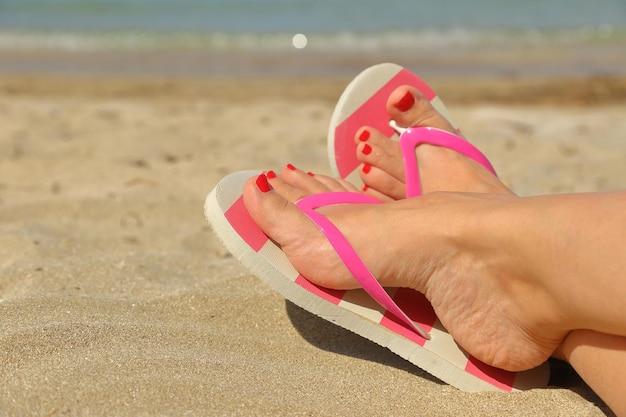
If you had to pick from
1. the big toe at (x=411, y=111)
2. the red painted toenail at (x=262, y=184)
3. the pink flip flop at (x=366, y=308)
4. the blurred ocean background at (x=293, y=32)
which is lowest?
the blurred ocean background at (x=293, y=32)

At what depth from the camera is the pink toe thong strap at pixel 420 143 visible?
1893mm

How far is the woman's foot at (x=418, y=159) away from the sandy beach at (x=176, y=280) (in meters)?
0.40

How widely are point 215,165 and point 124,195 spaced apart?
0.49m

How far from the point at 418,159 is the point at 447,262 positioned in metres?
0.55

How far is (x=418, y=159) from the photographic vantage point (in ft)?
6.35

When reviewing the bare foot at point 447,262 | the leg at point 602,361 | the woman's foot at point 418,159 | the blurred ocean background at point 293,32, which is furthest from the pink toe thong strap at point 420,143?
the blurred ocean background at point 293,32

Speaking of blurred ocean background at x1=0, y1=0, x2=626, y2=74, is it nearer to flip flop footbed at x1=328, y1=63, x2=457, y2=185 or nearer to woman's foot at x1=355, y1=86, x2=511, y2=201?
flip flop footbed at x1=328, y1=63, x2=457, y2=185

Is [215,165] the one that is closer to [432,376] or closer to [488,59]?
[432,376]

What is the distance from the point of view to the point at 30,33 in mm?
8656

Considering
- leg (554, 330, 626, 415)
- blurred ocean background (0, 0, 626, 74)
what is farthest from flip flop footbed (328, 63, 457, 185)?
blurred ocean background (0, 0, 626, 74)

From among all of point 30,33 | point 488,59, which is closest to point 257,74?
point 488,59

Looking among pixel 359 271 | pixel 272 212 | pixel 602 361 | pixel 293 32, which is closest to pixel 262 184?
pixel 272 212

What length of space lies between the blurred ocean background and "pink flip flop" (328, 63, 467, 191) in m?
4.55

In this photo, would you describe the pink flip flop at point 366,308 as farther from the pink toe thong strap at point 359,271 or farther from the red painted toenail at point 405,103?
the red painted toenail at point 405,103
